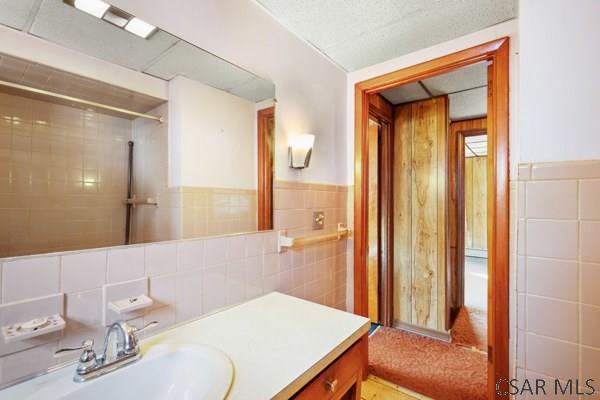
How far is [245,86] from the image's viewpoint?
4.09 feet

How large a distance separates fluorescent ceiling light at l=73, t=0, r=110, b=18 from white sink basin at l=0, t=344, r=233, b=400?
1.01 m

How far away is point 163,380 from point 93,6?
112cm

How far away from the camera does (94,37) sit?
81cm

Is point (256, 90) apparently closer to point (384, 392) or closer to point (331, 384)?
point (331, 384)

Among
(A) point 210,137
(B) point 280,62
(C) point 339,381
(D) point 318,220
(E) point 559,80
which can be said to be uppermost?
(B) point 280,62

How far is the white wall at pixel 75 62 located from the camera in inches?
26.9

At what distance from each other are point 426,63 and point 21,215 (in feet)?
6.40

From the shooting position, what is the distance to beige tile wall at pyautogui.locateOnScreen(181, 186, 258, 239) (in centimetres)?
103

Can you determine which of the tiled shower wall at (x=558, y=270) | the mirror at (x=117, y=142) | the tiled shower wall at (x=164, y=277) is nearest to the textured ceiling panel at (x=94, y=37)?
the mirror at (x=117, y=142)

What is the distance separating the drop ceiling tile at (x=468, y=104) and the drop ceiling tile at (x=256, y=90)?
184 centimetres

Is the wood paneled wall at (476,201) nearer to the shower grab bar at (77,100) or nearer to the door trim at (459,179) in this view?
the door trim at (459,179)

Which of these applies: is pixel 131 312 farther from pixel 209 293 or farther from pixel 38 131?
pixel 38 131

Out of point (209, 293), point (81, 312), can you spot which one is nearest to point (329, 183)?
point (209, 293)

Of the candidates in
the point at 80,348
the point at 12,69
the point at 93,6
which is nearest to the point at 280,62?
the point at 93,6
